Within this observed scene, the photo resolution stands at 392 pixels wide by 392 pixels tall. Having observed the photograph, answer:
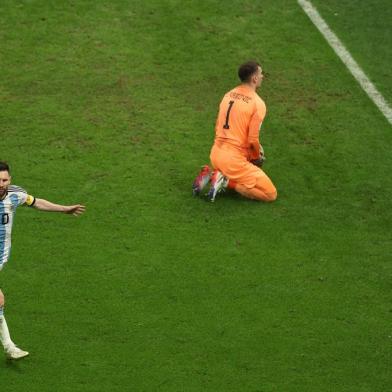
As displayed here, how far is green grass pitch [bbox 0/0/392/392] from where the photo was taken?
1034 cm

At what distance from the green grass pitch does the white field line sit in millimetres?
141

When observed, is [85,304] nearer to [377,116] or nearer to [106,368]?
[106,368]

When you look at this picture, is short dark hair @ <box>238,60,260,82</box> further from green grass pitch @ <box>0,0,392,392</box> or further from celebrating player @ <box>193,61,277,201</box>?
green grass pitch @ <box>0,0,392,392</box>

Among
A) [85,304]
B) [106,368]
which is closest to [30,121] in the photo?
[85,304]

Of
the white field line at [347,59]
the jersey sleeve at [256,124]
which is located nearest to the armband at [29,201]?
the jersey sleeve at [256,124]

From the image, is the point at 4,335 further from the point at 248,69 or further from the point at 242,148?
the point at 248,69

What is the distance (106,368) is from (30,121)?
17.2 feet

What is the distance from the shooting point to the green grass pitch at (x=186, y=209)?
10.3 metres

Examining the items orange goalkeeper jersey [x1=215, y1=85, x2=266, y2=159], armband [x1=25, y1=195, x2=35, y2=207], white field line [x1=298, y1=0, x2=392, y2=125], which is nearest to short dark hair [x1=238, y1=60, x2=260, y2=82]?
orange goalkeeper jersey [x1=215, y1=85, x2=266, y2=159]

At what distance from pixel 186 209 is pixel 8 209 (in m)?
3.24

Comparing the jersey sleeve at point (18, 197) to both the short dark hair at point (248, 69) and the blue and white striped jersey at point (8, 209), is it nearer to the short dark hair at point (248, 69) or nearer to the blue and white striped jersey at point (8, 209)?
the blue and white striped jersey at point (8, 209)

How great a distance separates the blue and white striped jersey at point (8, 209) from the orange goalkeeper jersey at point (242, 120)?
3594 mm

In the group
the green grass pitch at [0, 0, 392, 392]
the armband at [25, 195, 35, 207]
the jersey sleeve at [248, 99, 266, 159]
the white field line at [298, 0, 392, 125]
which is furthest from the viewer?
the white field line at [298, 0, 392, 125]

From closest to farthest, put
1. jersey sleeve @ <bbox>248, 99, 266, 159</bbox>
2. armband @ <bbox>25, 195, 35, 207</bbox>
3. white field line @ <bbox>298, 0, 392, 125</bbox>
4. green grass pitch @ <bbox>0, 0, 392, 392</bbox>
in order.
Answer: armband @ <bbox>25, 195, 35, 207</bbox> → green grass pitch @ <bbox>0, 0, 392, 392</bbox> → jersey sleeve @ <bbox>248, 99, 266, 159</bbox> → white field line @ <bbox>298, 0, 392, 125</bbox>
